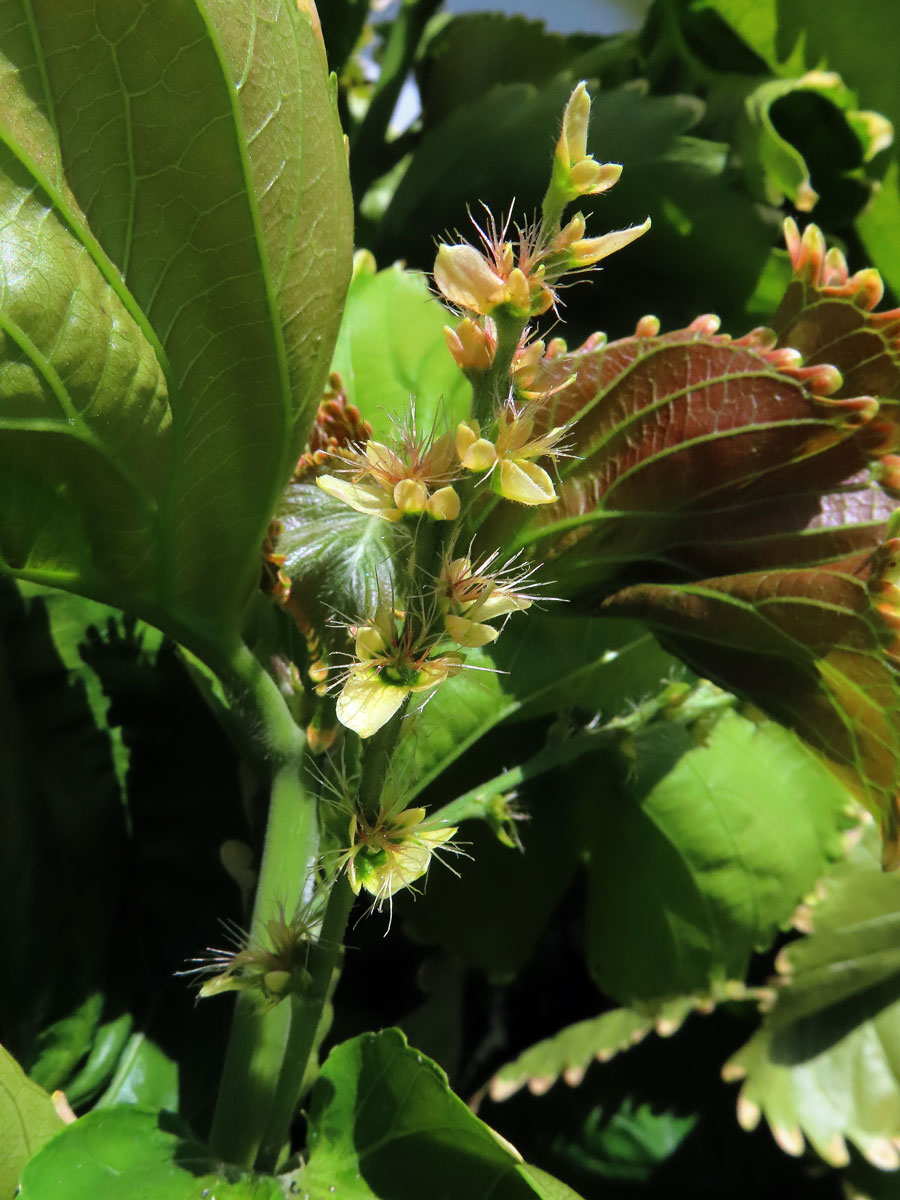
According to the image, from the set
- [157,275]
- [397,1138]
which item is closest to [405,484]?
[157,275]

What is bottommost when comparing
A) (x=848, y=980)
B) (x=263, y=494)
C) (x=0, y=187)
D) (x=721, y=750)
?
(x=848, y=980)

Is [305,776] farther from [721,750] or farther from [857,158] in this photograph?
[857,158]

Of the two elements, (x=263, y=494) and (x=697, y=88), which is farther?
(x=697, y=88)

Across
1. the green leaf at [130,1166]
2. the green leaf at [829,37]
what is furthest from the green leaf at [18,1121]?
the green leaf at [829,37]

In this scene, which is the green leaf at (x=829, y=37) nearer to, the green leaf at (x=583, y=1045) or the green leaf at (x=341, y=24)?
the green leaf at (x=341, y=24)

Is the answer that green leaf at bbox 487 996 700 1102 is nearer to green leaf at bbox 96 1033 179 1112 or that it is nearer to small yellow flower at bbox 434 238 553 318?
green leaf at bbox 96 1033 179 1112

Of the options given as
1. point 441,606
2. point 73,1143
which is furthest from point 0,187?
point 73,1143

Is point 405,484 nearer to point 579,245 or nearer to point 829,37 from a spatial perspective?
point 579,245
